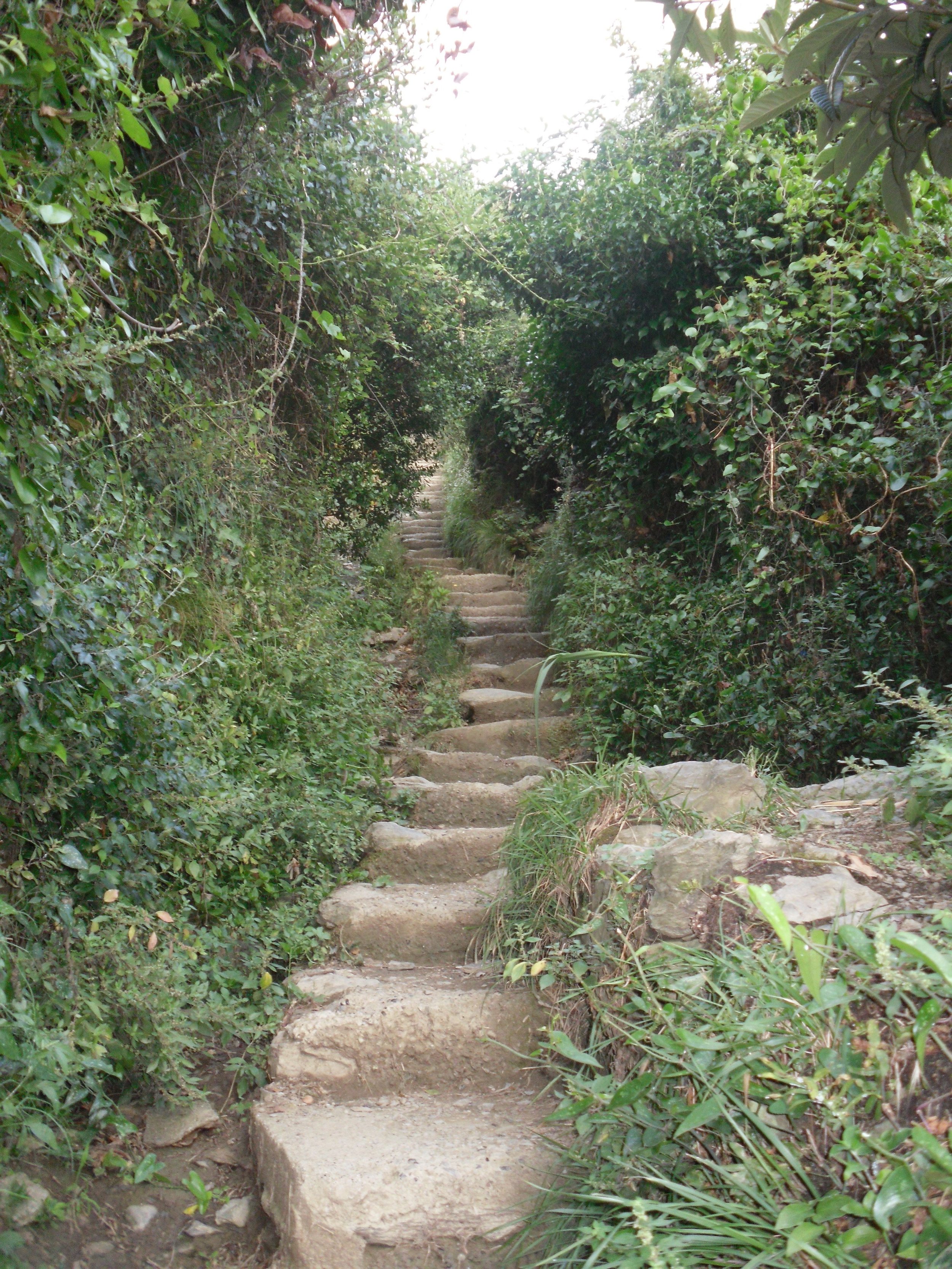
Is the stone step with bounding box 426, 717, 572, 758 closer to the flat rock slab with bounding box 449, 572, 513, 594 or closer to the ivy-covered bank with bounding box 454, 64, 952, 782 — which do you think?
the ivy-covered bank with bounding box 454, 64, 952, 782

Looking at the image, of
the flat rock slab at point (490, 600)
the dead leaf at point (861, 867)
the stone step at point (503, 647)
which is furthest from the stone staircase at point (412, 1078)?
the flat rock slab at point (490, 600)

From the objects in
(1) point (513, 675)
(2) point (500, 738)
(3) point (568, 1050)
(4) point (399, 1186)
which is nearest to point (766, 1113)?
(3) point (568, 1050)

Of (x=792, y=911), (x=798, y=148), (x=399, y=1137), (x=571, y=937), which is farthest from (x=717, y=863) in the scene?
(x=798, y=148)

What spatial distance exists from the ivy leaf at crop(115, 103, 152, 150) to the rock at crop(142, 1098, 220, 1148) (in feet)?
7.98

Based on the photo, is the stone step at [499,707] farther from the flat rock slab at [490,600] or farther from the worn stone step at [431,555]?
the worn stone step at [431,555]

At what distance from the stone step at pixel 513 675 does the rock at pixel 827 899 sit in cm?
350

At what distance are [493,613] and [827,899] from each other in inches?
196

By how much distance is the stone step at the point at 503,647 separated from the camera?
5.98 meters

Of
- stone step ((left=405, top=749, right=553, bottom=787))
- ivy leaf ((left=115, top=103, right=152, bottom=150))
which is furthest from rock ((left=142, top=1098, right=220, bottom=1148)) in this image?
ivy leaf ((left=115, top=103, right=152, bottom=150))

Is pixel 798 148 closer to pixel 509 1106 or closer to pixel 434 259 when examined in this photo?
pixel 434 259

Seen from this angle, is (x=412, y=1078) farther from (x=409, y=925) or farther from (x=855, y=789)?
(x=855, y=789)

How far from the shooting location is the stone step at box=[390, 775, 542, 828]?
153 inches

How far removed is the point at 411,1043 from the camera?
2.44 metres

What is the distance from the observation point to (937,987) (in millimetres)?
1413
